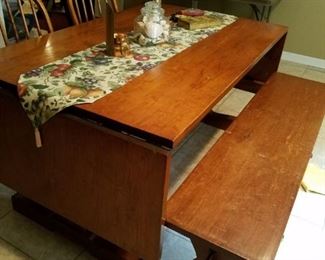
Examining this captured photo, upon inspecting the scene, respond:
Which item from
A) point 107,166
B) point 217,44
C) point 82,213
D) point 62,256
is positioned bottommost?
point 62,256

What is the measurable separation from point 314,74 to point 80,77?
9.25 feet

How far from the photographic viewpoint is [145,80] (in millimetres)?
1234

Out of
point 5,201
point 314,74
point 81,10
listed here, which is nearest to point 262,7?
point 314,74

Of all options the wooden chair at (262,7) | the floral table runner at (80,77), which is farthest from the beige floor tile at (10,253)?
the wooden chair at (262,7)

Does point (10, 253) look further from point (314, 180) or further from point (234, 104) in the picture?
point (234, 104)

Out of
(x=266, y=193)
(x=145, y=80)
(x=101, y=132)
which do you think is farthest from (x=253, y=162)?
(x=101, y=132)

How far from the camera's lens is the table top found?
1.00 metres

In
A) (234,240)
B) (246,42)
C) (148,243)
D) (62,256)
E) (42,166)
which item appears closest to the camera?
(234,240)

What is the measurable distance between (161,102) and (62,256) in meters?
0.78

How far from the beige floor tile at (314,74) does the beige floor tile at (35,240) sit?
269 centimetres

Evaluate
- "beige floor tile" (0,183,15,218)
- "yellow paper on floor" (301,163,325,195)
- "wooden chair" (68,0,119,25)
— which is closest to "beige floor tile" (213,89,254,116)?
"yellow paper on floor" (301,163,325,195)

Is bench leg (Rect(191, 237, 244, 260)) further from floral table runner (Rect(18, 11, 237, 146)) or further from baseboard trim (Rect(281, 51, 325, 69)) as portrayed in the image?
baseboard trim (Rect(281, 51, 325, 69))

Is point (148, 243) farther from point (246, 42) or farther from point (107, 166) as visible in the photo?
point (246, 42)

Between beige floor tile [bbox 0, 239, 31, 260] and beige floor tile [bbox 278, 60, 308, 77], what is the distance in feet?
9.11
